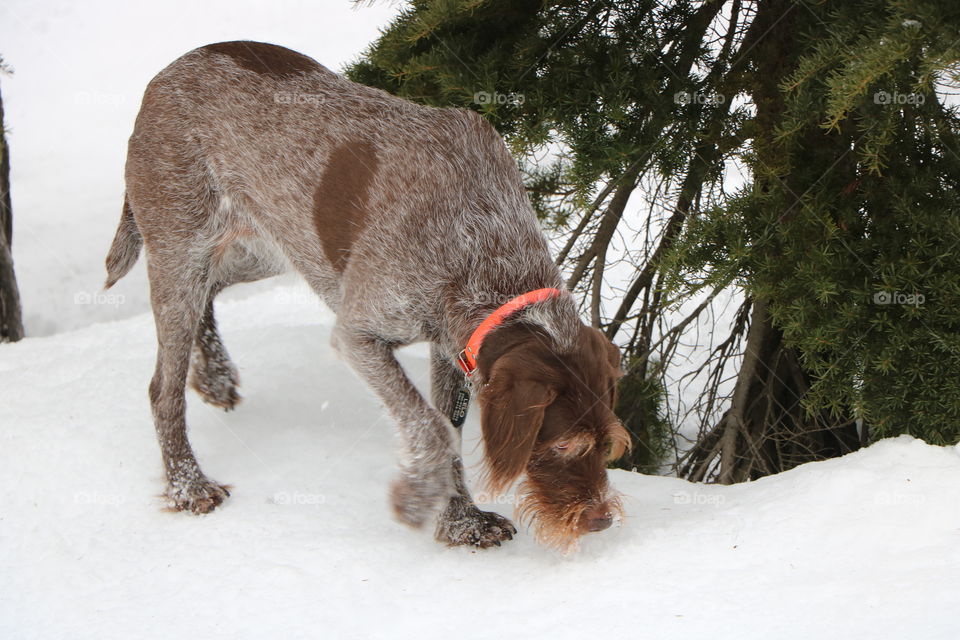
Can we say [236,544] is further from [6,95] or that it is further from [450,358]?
[6,95]

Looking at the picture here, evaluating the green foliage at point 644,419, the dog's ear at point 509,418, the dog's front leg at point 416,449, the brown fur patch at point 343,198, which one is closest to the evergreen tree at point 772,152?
the green foliage at point 644,419

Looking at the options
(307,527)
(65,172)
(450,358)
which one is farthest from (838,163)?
(65,172)

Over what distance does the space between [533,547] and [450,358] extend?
0.82 metres

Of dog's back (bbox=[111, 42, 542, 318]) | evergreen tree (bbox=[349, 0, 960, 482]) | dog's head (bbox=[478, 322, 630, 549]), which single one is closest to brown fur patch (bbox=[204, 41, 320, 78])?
dog's back (bbox=[111, 42, 542, 318])

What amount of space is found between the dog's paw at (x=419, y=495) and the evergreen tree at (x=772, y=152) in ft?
4.18

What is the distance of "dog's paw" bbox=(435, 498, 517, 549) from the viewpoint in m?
3.57

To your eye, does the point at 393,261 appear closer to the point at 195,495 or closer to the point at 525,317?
the point at 525,317

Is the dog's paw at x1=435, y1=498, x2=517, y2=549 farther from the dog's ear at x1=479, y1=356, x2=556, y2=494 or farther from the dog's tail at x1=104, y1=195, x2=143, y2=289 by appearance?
the dog's tail at x1=104, y1=195, x2=143, y2=289

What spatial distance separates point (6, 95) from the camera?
10102 millimetres

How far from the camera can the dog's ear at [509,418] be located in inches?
121

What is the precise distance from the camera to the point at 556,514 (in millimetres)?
3166

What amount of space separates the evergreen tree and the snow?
18.0 inches

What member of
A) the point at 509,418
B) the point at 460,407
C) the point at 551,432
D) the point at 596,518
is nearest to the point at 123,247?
the point at 460,407

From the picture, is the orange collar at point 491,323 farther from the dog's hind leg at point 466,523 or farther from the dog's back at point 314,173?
the dog's hind leg at point 466,523
